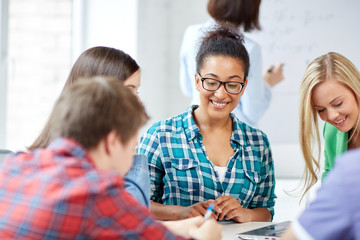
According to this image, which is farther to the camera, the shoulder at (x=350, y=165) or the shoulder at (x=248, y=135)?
the shoulder at (x=248, y=135)

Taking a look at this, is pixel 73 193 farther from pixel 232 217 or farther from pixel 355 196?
pixel 232 217

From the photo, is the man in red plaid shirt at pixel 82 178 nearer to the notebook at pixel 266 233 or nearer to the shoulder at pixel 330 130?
A: the notebook at pixel 266 233

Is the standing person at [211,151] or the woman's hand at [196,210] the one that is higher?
the standing person at [211,151]

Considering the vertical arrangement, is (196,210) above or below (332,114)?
below

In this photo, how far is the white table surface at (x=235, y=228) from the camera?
1529 mm

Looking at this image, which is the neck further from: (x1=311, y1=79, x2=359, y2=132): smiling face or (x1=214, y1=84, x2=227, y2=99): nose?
(x1=311, y1=79, x2=359, y2=132): smiling face

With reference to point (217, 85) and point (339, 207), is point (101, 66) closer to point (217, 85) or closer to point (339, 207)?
point (217, 85)

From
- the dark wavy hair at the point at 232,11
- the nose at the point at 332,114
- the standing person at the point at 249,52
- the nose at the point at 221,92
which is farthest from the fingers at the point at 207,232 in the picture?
the dark wavy hair at the point at 232,11

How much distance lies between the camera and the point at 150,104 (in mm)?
3602

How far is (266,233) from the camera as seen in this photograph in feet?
5.06

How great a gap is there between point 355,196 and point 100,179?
1.44 feet

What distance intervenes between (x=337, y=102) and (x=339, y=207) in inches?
42.5

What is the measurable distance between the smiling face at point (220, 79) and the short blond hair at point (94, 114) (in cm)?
87

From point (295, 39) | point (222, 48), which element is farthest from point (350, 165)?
point (295, 39)
